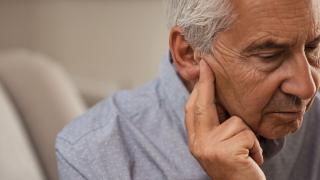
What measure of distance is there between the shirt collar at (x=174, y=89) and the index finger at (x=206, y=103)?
13 centimetres

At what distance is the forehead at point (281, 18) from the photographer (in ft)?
3.90

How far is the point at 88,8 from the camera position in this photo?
296cm

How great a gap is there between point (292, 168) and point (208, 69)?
33 centimetres

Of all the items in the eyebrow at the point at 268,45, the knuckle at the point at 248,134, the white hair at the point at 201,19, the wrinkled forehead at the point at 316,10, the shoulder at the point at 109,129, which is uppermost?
the white hair at the point at 201,19

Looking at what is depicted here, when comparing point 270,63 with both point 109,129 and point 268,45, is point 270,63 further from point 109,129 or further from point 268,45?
point 109,129

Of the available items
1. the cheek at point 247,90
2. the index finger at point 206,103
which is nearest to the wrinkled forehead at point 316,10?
the cheek at point 247,90

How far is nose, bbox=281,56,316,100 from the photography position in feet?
3.94

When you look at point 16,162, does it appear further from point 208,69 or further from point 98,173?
point 208,69

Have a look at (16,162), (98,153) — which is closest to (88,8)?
(16,162)

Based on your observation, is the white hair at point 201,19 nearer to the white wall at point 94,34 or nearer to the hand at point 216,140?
the hand at point 216,140

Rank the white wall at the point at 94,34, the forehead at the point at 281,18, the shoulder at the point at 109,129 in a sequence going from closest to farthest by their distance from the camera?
the forehead at the point at 281,18
the shoulder at the point at 109,129
the white wall at the point at 94,34

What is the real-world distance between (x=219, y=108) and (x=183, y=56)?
0.12 m

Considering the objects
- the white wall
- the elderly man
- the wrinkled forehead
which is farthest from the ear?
the white wall

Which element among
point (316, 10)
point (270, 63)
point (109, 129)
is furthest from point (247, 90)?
point (109, 129)
